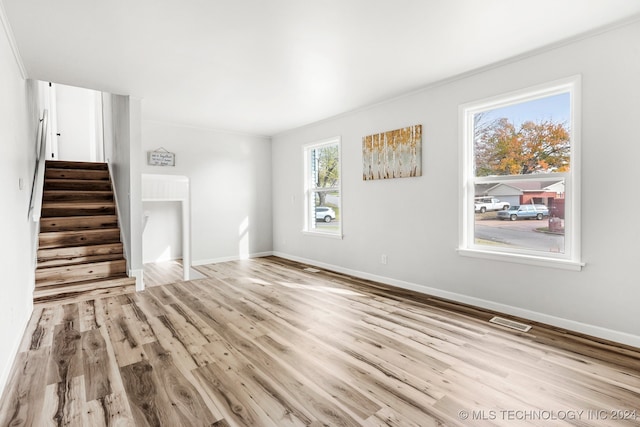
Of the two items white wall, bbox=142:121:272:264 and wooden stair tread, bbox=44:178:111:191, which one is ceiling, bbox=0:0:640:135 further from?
wooden stair tread, bbox=44:178:111:191

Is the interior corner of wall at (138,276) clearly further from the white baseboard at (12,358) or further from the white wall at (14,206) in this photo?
the white baseboard at (12,358)

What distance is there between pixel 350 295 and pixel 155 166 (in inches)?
147

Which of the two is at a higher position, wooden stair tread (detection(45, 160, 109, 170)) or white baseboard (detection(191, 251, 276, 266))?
wooden stair tread (detection(45, 160, 109, 170))

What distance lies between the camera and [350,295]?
12.6 feet

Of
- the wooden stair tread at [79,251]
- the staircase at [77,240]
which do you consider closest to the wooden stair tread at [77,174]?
the staircase at [77,240]

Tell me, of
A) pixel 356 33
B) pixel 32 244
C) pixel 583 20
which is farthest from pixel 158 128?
pixel 583 20

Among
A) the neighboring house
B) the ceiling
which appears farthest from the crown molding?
the neighboring house

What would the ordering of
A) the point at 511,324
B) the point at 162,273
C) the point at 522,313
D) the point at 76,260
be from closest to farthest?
the point at 511,324, the point at 522,313, the point at 76,260, the point at 162,273

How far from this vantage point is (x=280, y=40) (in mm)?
2662

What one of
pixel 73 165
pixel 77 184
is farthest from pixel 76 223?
pixel 73 165

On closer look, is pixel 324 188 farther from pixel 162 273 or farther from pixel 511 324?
pixel 511 324

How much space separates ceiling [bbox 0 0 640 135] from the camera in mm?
2221

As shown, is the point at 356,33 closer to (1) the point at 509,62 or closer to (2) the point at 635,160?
(1) the point at 509,62

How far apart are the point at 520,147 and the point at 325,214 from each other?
10.1 feet
